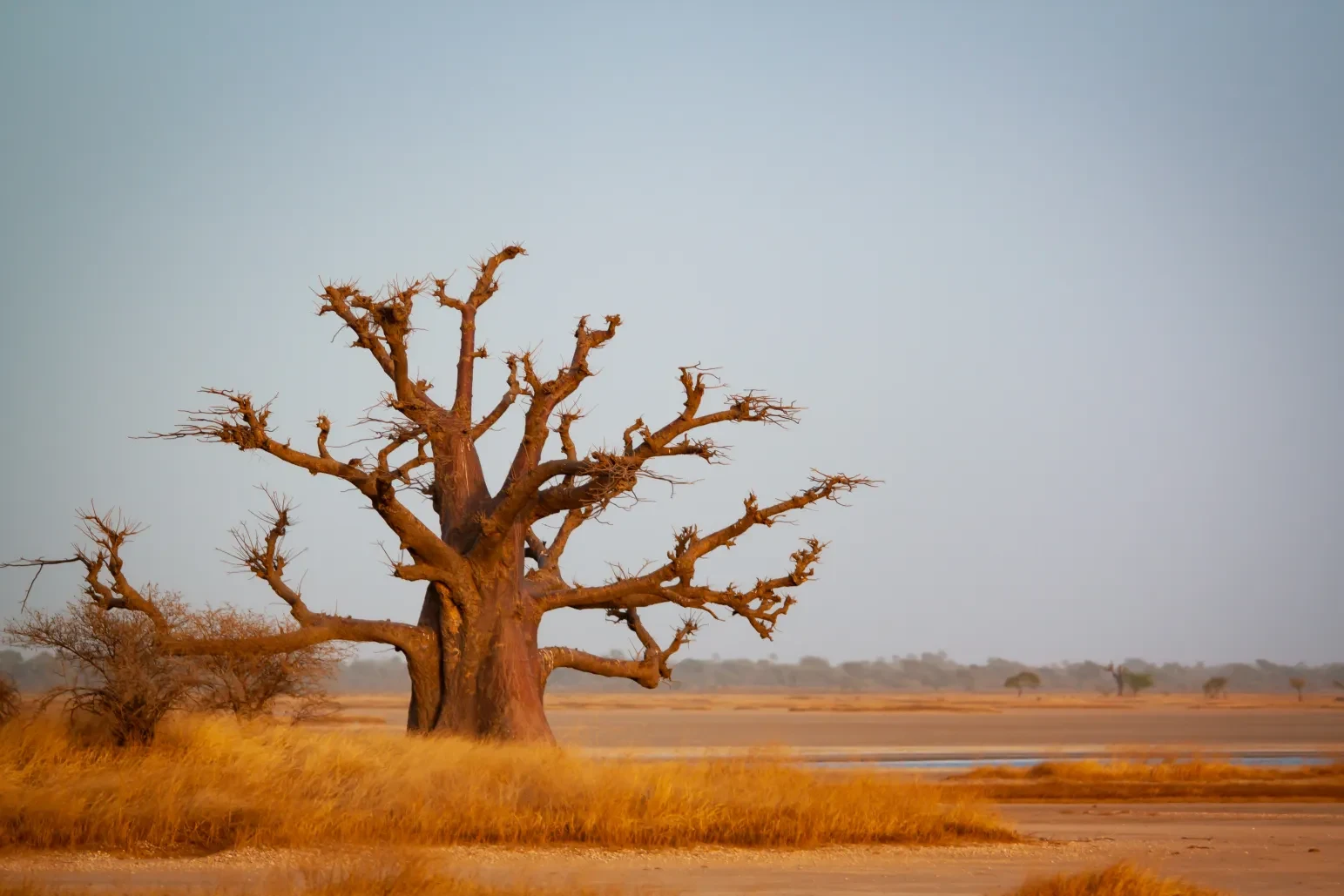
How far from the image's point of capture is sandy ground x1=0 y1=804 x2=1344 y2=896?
41.3ft

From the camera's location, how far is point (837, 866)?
1404 centimetres

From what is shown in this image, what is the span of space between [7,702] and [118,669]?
266 cm

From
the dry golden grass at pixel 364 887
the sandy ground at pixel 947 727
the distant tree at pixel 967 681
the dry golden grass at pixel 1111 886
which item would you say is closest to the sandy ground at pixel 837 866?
the dry golden grass at pixel 364 887

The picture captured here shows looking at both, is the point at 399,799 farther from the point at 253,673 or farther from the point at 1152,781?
the point at 1152,781

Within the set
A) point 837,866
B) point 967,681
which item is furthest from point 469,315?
point 967,681

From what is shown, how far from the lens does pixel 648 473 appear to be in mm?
19656

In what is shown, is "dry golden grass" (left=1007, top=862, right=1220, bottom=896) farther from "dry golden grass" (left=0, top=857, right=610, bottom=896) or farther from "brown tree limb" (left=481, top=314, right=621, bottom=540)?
"brown tree limb" (left=481, top=314, right=621, bottom=540)

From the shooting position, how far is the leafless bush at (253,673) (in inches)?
816

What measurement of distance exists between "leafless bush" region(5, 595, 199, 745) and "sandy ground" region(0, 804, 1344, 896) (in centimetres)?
410

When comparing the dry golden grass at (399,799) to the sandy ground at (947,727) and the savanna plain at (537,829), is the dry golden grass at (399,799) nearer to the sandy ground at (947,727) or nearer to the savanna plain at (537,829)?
the savanna plain at (537,829)

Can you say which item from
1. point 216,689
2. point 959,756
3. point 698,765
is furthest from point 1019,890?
point 959,756

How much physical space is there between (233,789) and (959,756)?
26898mm

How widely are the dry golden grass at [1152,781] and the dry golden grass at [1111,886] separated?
1293 centimetres

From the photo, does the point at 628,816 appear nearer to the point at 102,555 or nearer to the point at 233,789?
the point at 233,789
